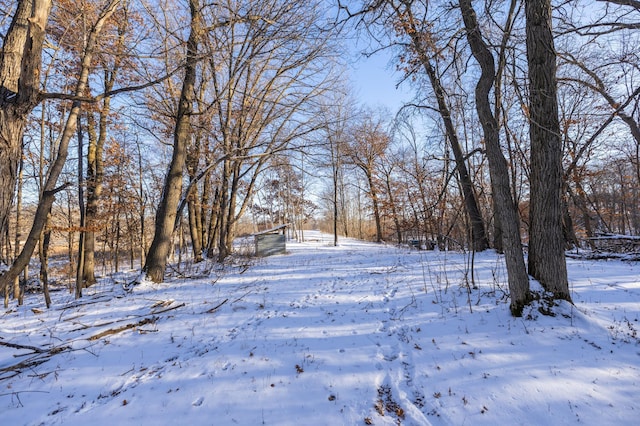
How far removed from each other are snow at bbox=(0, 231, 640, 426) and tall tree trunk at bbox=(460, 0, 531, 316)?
0.40 meters

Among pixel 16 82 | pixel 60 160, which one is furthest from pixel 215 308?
pixel 60 160

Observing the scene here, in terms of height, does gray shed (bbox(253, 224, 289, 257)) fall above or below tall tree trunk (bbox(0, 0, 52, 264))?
below

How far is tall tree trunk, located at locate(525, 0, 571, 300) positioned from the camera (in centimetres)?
363

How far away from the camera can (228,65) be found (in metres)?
10.4

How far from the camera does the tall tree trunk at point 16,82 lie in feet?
7.98

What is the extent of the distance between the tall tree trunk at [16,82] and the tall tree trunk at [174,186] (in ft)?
14.7

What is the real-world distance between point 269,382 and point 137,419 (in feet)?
3.63

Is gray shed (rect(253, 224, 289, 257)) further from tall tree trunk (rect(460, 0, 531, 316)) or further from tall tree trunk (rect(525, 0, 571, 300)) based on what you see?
tall tree trunk (rect(525, 0, 571, 300))

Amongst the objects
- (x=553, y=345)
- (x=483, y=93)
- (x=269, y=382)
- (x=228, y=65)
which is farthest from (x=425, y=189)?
(x=269, y=382)

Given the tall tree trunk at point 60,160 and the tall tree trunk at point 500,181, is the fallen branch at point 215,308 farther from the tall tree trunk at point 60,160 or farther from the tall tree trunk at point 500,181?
the tall tree trunk at point 500,181

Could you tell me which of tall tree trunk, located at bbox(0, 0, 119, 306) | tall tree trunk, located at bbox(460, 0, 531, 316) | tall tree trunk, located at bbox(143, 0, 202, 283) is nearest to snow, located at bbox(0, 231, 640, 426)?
tall tree trunk, located at bbox(460, 0, 531, 316)

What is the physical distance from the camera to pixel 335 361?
3041 millimetres

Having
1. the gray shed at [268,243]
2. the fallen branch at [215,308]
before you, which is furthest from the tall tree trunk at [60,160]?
the gray shed at [268,243]

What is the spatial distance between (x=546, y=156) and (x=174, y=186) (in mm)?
7767
